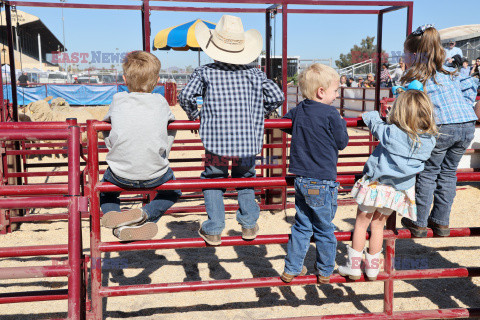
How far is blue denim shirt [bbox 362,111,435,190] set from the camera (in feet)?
7.88

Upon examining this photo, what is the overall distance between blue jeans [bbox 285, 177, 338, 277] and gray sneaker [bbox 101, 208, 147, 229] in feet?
2.78

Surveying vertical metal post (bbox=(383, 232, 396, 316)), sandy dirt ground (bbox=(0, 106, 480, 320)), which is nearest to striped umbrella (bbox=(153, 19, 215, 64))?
sandy dirt ground (bbox=(0, 106, 480, 320))

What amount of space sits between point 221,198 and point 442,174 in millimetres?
1296

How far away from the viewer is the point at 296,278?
2.54 meters

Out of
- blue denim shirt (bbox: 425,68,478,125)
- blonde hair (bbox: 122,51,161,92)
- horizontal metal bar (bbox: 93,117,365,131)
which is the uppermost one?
blonde hair (bbox: 122,51,161,92)

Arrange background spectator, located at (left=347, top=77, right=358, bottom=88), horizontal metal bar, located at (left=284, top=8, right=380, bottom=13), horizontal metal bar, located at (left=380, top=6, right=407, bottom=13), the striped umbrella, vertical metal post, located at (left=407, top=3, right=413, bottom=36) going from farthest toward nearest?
background spectator, located at (left=347, top=77, right=358, bottom=88), the striped umbrella, horizontal metal bar, located at (left=284, top=8, right=380, bottom=13), horizontal metal bar, located at (left=380, top=6, right=407, bottom=13), vertical metal post, located at (left=407, top=3, right=413, bottom=36)

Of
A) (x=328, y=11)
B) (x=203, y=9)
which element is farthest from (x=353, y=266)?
(x=328, y=11)

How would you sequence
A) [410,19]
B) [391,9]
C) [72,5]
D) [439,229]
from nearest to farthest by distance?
[439,229] < [72,5] < [410,19] < [391,9]

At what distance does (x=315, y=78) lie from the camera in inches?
96.4

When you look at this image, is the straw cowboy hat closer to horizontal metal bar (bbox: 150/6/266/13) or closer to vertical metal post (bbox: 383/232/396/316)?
vertical metal post (bbox: 383/232/396/316)

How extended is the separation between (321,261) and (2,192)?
5.38 feet

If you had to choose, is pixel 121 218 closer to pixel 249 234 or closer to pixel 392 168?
pixel 249 234

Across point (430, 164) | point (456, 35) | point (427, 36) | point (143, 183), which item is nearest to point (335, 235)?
point (430, 164)

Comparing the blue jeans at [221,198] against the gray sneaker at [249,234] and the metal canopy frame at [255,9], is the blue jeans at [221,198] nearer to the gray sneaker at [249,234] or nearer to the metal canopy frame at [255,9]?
the gray sneaker at [249,234]
